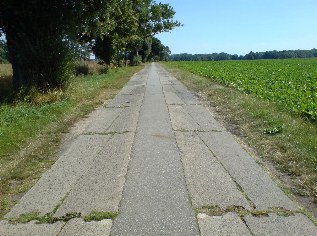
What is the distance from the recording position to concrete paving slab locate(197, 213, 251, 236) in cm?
416

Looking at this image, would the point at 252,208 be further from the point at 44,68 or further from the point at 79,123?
the point at 44,68

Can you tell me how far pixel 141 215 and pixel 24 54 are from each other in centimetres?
1101

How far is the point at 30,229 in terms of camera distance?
4293 millimetres

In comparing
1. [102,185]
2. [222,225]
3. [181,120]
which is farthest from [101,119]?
[222,225]

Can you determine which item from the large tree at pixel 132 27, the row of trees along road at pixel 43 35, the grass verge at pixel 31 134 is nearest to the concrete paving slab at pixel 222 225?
the grass verge at pixel 31 134

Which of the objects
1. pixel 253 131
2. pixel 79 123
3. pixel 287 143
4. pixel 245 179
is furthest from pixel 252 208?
pixel 79 123

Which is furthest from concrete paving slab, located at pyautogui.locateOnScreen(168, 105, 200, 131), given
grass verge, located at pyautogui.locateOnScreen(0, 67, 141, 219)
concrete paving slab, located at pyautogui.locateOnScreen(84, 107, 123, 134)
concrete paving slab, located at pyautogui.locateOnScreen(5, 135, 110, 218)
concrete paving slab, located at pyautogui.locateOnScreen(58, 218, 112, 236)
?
concrete paving slab, located at pyautogui.locateOnScreen(58, 218, 112, 236)

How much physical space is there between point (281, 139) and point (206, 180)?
2824 millimetres

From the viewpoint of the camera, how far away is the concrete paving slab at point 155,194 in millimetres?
4293

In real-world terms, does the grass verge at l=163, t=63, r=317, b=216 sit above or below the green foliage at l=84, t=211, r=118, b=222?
below

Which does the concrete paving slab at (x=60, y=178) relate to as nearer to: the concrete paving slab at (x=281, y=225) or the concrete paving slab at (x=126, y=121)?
the concrete paving slab at (x=126, y=121)

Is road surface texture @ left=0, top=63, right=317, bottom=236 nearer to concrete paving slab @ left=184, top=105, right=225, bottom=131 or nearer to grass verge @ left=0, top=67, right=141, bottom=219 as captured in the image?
grass verge @ left=0, top=67, right=141, bottom=219

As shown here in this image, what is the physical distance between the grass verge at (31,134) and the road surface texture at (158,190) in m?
0.26

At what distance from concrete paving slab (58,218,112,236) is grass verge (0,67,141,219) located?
0.94m
